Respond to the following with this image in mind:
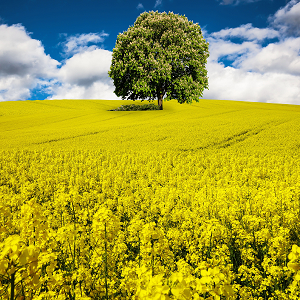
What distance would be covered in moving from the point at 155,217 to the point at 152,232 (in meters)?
3.12

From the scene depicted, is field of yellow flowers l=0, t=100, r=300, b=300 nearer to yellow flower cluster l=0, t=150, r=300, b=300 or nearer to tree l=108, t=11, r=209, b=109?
yellow flower cluster l=0, t=150, r=300, b=300

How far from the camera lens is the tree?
2812cm

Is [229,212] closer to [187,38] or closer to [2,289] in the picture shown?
[2,289]

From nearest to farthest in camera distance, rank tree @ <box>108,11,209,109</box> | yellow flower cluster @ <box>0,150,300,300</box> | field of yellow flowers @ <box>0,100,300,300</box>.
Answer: yellow flower cluster @ <box>0,150,300,300</box>
field of yellow flowers @ <box>0,100,300,300</box>
tree @ <box>108,11,209,109</box>

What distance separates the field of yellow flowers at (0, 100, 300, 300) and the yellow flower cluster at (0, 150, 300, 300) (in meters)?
0.02

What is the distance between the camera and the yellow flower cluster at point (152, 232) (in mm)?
2182

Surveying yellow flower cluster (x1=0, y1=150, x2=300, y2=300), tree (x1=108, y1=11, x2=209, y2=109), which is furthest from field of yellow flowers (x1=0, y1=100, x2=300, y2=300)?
tree (x1=108, y1=11, x2=209, y2=109)

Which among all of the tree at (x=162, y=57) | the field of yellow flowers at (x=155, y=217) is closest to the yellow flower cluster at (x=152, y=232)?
the field of yellow flowers at (x=155, y=217)

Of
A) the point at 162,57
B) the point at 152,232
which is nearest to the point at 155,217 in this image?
the point at 152,232

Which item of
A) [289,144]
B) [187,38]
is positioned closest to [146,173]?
[289,144]

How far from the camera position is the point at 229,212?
5.04 m

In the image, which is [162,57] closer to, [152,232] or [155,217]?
[155,217]

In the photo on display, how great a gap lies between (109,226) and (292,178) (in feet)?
23.1

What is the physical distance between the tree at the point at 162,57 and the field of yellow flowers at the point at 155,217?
1098 cm
